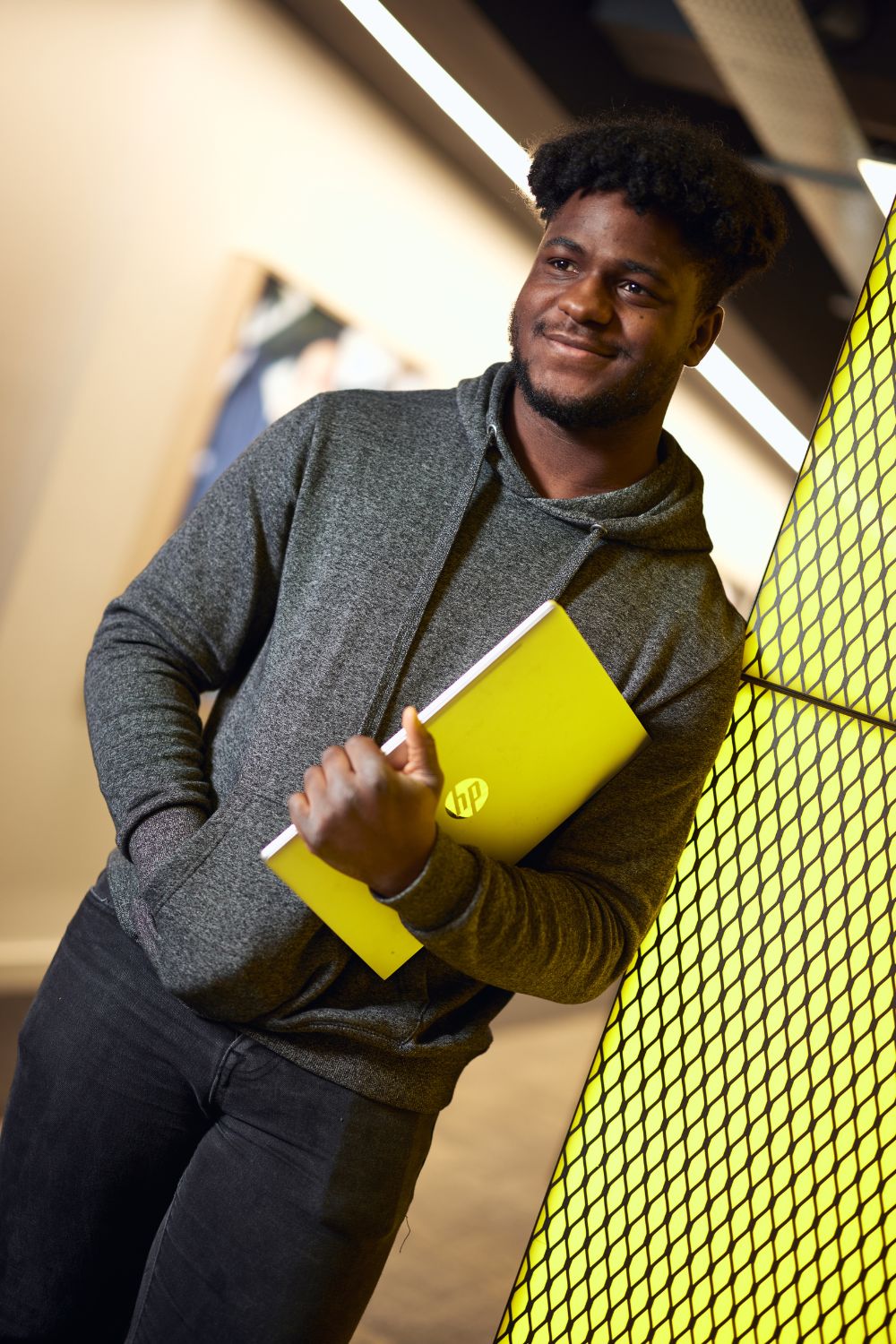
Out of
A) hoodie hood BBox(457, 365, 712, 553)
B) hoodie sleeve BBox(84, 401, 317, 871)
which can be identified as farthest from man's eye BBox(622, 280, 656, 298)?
hoodie sleeve BBox(84, 401, 317, 871)

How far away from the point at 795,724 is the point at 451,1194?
2478 mm

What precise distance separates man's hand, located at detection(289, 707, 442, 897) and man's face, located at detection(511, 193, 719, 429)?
0.41 metres

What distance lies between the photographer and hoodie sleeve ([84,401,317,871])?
117cm

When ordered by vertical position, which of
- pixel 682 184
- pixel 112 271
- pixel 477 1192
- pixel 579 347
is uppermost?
pixel 112 271

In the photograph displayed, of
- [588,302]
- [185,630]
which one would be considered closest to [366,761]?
[185,630]

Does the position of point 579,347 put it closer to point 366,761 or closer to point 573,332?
point 573,332

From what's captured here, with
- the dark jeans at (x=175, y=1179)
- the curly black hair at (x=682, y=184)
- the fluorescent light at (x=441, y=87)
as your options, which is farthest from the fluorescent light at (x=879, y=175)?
the dark jeans at (x=175, y=1179)

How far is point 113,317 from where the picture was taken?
2.95 metres

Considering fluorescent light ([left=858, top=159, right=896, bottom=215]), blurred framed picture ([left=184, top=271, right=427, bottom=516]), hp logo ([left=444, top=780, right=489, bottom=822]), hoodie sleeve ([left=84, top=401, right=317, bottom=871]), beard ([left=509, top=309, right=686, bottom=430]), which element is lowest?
hp logo ([left=444, top=780, right=489, bottom=822])

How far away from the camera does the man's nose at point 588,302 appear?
113 cm

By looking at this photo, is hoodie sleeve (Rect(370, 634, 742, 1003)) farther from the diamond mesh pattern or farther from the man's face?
the man's face

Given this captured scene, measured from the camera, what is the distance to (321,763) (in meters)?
1.08

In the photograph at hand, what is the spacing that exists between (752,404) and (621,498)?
14.4 ft

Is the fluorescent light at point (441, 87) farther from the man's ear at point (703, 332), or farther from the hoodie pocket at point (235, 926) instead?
the hoodie pocket at point (235, 926)
